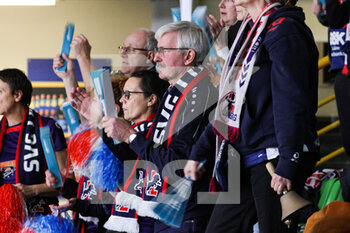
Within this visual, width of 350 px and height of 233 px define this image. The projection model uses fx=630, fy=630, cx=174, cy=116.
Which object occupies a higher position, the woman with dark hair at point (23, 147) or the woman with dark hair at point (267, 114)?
the woman with dark hair at point (267, 114)

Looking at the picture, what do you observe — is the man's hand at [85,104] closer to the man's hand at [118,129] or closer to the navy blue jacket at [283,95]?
the man's hand at [118,129]

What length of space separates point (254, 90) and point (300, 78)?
0.16 metres

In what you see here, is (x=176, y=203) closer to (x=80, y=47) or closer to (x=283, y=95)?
(x=283, y=95)

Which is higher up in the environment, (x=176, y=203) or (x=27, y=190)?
(x=176, y=203)

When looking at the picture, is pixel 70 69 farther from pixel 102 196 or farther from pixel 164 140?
pixel 164 140

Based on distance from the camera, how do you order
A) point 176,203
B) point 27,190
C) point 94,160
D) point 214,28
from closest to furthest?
1. point 176,203
2. point 214,28
3. point 94,160
4. point 27,190

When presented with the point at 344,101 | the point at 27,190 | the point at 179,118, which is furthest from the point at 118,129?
the point at 344,101

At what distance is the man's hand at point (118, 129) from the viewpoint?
2357mm

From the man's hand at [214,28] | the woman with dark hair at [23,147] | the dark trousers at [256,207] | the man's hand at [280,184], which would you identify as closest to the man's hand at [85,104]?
the man's hand at [214,28]

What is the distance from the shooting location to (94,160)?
2969 mm

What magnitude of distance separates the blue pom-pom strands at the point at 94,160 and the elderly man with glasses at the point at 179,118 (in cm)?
47

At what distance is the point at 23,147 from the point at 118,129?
114cm

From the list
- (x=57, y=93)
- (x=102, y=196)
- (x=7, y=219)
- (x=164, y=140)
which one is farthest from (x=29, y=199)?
(x=57, y=93)

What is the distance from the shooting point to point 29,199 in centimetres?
328
